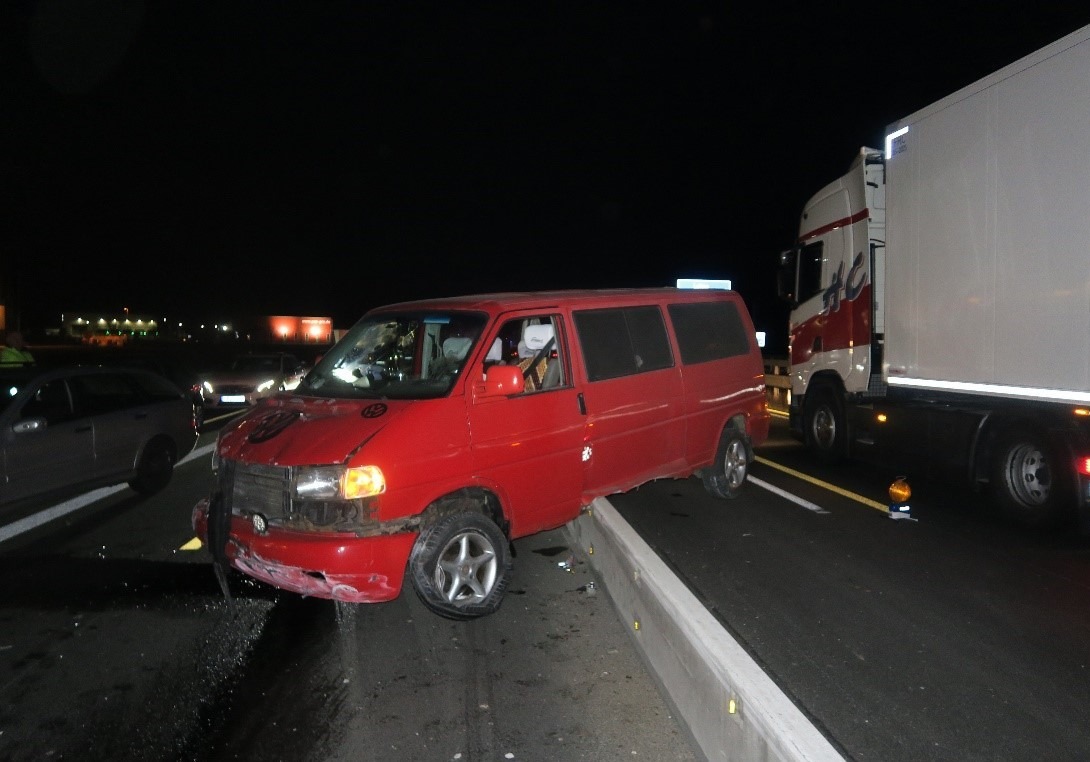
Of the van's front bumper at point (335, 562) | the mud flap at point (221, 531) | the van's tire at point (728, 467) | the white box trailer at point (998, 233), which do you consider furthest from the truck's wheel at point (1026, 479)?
the mud flap at point (221, 531)

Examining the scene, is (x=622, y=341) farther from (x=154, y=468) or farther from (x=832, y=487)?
(x=154, y=468)

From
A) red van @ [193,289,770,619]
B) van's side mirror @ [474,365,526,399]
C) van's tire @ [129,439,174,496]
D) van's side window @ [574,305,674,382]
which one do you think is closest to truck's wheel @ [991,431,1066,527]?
red van @ [193,289,770,619]

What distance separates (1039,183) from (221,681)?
7.16 meters

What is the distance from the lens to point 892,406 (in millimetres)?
9305

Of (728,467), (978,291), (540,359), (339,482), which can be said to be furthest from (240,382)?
(978,291)

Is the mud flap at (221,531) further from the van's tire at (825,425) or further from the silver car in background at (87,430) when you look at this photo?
the van's tire at (825,425)

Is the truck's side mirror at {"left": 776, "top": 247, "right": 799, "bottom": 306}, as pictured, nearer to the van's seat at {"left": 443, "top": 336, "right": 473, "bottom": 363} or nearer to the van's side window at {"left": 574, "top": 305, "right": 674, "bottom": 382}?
the van's side window at {"left": 574, "top": 305, "right": 674, "bottom": 382}

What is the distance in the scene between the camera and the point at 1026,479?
292 inches

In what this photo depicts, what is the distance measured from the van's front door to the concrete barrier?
2.01 ft

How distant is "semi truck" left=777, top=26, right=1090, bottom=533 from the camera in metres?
6.51

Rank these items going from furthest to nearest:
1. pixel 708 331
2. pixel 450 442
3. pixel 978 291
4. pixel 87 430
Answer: pixel 87 430 → pixel 708 331 → pixel 978 291 → pixel 450 442

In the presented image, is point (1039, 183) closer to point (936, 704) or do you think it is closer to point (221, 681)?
point (936, 704)

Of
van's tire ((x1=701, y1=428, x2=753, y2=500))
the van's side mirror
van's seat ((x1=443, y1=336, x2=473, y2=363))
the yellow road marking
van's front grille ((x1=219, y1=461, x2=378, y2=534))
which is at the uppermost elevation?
van's seat ((x1=443, y1=336, x2=473, y2=363))

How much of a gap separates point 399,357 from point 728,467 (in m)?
3.83
